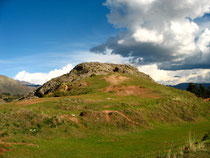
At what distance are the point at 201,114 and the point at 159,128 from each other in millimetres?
18533

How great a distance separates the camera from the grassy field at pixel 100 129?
1819 cm

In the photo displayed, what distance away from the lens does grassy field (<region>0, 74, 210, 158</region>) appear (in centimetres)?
1819

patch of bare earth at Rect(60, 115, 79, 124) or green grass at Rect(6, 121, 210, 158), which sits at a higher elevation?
patch of bare earth at Rect(60, 115, 79, 124)

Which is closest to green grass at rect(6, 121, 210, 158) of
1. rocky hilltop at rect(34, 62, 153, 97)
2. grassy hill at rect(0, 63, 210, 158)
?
grassy hill at rect(0, 63, 210, 158)

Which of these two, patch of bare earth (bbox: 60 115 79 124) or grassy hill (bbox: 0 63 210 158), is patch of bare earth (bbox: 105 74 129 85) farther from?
patch of bare earth (bbox: 60 115 79 124)

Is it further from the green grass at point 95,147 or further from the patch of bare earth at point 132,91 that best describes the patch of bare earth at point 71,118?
the patch of bare earth at point 132,91

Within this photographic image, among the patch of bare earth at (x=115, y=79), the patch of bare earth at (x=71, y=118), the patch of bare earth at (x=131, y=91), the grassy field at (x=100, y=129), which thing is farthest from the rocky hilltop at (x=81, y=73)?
the patch of bare earth at (x=71, y=118)

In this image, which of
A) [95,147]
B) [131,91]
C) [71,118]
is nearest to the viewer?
[95,147]

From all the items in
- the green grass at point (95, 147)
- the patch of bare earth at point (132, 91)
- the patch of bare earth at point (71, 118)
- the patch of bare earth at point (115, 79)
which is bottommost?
the green grass at point (95, 147)

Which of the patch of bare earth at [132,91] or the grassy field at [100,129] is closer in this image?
the grassy field at [100,129]

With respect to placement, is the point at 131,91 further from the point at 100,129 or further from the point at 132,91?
the point at 100,129

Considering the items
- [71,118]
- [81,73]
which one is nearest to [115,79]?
[81,73]

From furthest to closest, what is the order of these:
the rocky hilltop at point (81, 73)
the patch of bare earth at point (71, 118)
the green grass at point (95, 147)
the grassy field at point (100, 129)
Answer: the rocky hilltop at point (81, 73) → the patch of bare earth at point (71, 118) → the grassy field at point (100, 129) → the green grass at point (95, 147)

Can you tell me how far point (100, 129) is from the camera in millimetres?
27234
